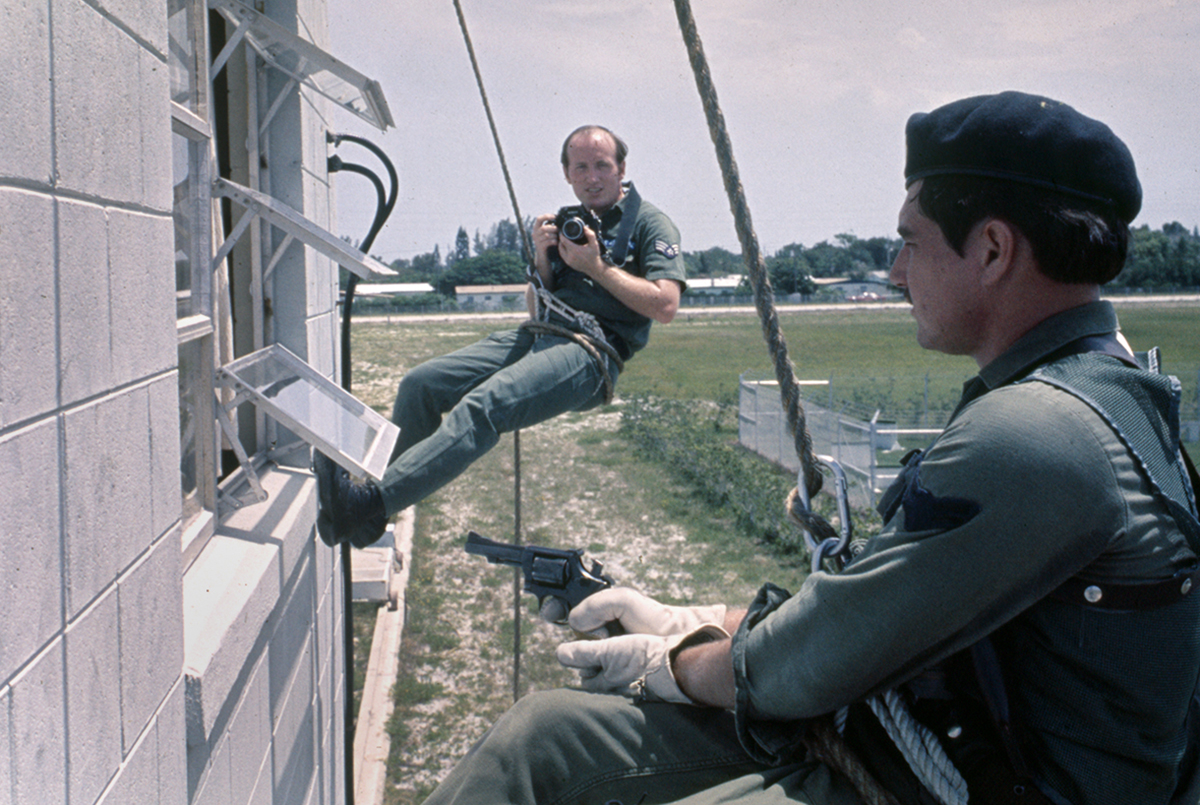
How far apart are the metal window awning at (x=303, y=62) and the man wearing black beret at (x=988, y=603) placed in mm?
1640

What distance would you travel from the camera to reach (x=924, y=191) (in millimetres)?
1771

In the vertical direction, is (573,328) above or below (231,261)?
below

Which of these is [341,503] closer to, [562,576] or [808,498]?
[562,576]

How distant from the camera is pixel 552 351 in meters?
3.66

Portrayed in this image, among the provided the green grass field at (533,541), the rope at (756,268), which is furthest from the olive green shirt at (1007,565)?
the green grass field at (533,541)

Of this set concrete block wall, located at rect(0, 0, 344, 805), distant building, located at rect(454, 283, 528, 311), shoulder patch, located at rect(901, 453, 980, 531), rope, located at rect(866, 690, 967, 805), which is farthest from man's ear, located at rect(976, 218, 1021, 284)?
distant building, located at rect(454, 283, 528, 311)

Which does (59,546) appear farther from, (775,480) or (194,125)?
(775,480)

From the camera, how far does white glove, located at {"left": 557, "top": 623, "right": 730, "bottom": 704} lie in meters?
1.95

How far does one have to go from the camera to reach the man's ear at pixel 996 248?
66.2 inches

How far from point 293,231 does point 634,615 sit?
1.35m

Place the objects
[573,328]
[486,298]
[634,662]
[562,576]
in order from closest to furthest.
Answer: [634,662], [562,576], [573,328], [486,298]

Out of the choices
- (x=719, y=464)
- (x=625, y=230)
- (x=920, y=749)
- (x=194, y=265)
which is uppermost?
(x=625, y=230)

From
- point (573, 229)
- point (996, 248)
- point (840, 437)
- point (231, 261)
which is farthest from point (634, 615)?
point (840, 437)

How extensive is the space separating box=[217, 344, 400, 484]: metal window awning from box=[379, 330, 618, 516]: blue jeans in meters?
0.27
